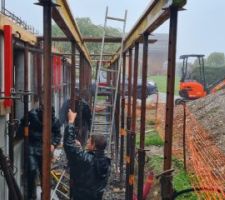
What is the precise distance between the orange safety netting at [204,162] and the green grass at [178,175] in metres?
0.15

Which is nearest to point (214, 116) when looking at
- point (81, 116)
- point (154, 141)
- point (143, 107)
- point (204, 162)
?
point (154, 141)

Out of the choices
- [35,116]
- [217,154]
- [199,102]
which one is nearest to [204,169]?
[217,154]

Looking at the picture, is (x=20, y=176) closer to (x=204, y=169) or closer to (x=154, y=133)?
(x=204, y=169)

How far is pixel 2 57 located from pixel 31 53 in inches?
103

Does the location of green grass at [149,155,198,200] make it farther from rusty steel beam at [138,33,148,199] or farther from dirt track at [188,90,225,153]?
rusty steel beam at [138,33,148,199]

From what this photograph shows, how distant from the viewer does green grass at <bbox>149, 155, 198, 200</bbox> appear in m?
7.02

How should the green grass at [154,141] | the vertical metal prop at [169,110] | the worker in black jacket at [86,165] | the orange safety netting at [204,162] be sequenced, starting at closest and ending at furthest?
1. the vertical metal prop at [169,110]
2. the worker in black jacket at [86,165]
3. the orange safety netting at [204,162]
4. the green grass at [154,141]

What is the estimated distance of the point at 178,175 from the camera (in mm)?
8430

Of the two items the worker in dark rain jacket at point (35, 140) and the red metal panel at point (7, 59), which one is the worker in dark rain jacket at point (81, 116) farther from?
the red metal panel at point (7, 59)

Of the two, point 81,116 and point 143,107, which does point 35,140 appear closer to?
point 143,107

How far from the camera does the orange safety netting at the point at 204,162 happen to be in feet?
18.8

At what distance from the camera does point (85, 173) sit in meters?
4.95

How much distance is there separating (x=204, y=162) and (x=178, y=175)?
62 cm

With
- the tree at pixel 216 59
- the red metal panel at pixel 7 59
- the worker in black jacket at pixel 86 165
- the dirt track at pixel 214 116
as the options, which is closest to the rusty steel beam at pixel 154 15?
the worker in black jacket at pixel 86 165
